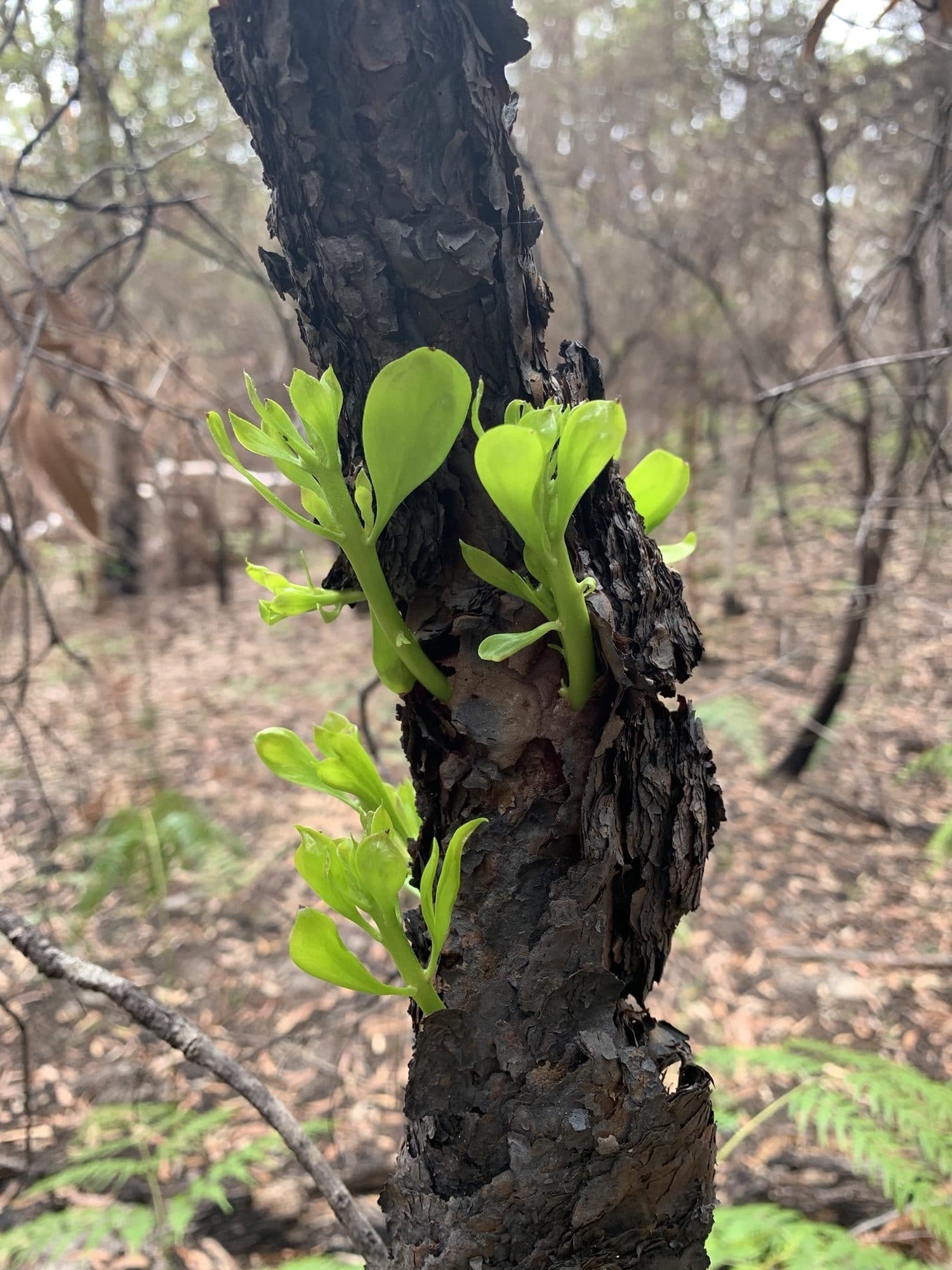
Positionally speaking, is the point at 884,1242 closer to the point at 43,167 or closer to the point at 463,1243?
the point at 463,1243

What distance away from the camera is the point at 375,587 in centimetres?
45

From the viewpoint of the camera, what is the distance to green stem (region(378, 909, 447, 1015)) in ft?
1.48

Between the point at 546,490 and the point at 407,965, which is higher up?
the point at 546,490

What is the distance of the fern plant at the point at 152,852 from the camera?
246 cm

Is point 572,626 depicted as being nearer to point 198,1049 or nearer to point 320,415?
point 320,415

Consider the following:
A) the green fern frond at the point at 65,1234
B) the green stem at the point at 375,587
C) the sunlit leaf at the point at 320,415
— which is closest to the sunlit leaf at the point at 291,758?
the green stem at the point at 375,587

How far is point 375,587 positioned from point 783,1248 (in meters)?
1.26

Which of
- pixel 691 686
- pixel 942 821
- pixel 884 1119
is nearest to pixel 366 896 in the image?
pixel 884 1119

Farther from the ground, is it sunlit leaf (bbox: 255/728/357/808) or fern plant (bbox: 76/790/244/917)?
sunlit leaf (bbox: 255/728/357/808)

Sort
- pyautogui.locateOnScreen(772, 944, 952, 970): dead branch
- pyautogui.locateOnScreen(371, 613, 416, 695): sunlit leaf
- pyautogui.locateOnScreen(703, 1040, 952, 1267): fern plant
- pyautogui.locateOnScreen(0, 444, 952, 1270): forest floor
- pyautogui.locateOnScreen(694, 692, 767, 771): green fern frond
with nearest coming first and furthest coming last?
1. pyautogui.locateOnScreen(371, 613, 416, 695): sunlit leaf
2. pyautogui.locateOnScreen(703, 1040, 952, 1267): fern plant
3. pyautogui.locateOnScreen(0, 444, 952, 1270): forest floor
4. pyautogui.locateOnScreen(772, 944, 952, 970): dead branch
5. pyautogui.locateOnScreen(694, 692, 767, 771): green fern frond

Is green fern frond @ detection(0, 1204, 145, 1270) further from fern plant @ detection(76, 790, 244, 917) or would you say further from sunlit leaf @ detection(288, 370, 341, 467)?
sunlit leaf @ detection(288, 370, 341, 467)

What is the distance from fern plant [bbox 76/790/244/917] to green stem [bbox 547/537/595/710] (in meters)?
2.26

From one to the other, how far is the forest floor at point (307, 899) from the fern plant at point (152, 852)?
0.03m

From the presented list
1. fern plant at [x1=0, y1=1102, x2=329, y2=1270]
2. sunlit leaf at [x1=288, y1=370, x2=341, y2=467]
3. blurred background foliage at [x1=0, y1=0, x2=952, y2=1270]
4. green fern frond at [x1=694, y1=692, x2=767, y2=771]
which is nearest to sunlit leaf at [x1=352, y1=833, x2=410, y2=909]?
sunlit leaf at [x1=288, y1=370, x2=341, y2=467]
